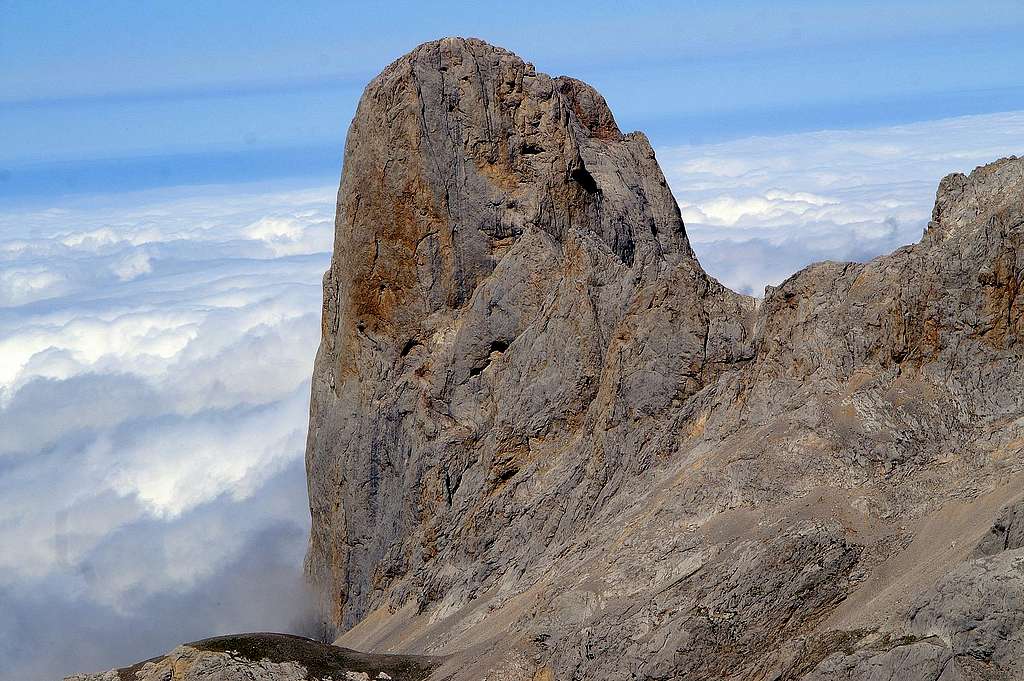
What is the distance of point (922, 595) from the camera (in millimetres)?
22328

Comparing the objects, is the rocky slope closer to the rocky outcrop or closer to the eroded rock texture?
the eroded rock texture

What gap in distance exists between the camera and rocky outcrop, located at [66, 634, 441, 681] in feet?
97.3

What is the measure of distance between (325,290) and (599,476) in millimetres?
20069

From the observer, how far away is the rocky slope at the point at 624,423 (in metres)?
25.5

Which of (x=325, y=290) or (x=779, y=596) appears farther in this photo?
(x=325, y=290)

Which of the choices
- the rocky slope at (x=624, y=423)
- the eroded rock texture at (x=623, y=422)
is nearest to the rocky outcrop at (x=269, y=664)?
the rocky slope at (x=624, y=423)

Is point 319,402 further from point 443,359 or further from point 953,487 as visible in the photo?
point 953,487

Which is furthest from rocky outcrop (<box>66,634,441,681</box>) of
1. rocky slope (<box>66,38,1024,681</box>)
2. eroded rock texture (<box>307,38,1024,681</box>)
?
eroded rock texture (<box>307,38,1024,681</box>)

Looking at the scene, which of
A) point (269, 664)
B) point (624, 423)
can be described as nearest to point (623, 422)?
point (624, 423)

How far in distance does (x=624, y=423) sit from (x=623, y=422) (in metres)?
0.05

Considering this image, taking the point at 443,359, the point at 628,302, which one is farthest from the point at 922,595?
the point at 443,359

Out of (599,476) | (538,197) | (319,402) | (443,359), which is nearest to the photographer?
(599,476)

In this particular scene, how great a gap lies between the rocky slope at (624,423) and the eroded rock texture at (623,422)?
Result: 0.09m

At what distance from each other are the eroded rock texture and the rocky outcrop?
194 cm
